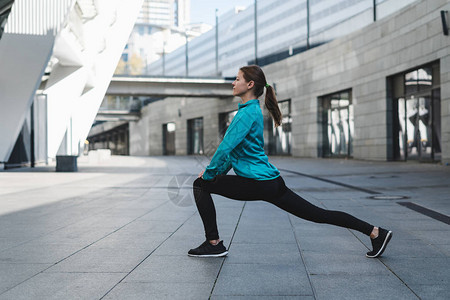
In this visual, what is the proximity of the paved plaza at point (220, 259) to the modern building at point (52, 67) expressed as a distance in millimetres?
11087

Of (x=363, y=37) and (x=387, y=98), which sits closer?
(x=387, y=98)

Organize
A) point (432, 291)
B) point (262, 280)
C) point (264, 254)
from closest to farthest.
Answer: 1. point (432, 291)
2. point (262, 280)
3. point (264, 254)

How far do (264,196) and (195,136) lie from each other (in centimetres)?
5139

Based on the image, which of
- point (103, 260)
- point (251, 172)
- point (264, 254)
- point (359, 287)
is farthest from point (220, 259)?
point (359, 287)

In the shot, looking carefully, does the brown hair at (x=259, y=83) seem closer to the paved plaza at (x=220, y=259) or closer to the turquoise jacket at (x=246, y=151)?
the turquoise jacket at (x=246, y=151)

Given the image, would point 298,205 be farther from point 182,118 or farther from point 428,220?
point 182,118

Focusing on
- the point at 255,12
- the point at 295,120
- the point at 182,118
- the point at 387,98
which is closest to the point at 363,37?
the point at 387,98

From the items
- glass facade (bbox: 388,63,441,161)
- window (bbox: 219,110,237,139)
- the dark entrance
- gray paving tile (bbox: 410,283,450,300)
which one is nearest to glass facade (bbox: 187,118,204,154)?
the dark entrance

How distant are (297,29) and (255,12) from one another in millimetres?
10230

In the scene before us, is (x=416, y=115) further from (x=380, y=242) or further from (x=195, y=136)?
(x=195, y=136)

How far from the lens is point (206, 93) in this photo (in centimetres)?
4319

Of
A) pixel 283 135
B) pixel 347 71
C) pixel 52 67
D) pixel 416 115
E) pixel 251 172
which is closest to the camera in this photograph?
pixel 251 172

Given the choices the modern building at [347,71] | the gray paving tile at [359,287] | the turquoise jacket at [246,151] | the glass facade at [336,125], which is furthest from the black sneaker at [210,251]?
the glass facade at [336,125]

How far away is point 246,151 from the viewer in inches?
164
